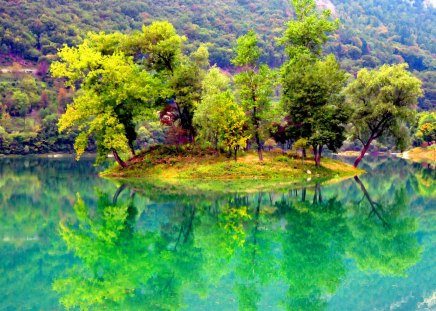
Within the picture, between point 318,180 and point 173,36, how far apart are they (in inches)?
852

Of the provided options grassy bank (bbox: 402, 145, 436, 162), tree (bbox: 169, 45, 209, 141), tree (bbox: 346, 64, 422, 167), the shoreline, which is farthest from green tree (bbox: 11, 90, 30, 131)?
tree (bbox: 346, 64, 422, 167)

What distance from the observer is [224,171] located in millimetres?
50844

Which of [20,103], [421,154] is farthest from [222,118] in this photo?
[20,103]

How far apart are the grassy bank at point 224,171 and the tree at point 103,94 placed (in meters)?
3.88

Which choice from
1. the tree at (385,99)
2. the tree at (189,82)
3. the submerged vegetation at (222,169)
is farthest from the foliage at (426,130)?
the tree at (189,82)

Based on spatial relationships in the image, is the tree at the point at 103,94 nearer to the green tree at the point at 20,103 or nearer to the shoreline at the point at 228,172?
the shoreline at the point at 228,172

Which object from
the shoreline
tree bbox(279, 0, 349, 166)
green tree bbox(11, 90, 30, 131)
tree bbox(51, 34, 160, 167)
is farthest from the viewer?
green tree bbox(11, 90, 30, 131)

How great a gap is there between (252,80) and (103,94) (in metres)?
15.2

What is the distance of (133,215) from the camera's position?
32.0m

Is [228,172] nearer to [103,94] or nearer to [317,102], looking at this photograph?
[317,102]

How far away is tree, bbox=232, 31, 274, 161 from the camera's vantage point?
5272 centimetres

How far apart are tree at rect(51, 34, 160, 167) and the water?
15511 millimetres

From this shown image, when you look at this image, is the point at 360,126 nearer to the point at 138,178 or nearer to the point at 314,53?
the point at 314,53

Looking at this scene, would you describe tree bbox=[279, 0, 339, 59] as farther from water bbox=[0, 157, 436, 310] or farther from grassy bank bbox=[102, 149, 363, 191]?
water bbox=[0, 157, 436, 310]
